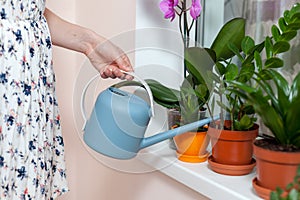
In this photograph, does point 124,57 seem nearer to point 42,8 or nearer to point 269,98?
point 42,8

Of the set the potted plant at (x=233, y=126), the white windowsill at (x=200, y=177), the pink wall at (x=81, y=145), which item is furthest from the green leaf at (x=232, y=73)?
the pink wall at (x=81, y=145)

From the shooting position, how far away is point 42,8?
1.25 m

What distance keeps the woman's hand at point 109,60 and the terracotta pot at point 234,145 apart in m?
0.25

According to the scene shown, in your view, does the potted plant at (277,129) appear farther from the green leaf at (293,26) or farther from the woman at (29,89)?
the woman at (29,89)

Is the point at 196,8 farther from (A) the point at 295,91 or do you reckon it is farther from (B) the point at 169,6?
(A) the point at 295,91

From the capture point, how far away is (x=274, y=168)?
91 centimetres

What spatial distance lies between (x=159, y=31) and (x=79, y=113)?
1.09 feet

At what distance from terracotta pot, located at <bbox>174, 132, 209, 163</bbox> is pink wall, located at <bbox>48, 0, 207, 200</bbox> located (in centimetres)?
15

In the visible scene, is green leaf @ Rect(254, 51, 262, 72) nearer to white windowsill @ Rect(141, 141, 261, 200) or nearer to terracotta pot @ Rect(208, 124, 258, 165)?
terracotta pot @ Rect(208, 124, 258, 165)

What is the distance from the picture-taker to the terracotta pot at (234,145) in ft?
3.49

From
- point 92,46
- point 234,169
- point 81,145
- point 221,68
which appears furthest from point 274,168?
point 81,145

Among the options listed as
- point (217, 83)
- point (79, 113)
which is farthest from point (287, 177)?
point (79, 113)

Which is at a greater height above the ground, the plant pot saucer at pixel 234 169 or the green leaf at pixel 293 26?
the green leaf at pixel 293 26

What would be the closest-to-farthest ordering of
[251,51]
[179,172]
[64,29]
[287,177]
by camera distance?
1. [287,177]
2. [251,51]
3. [179,172]
4. [64,29]
